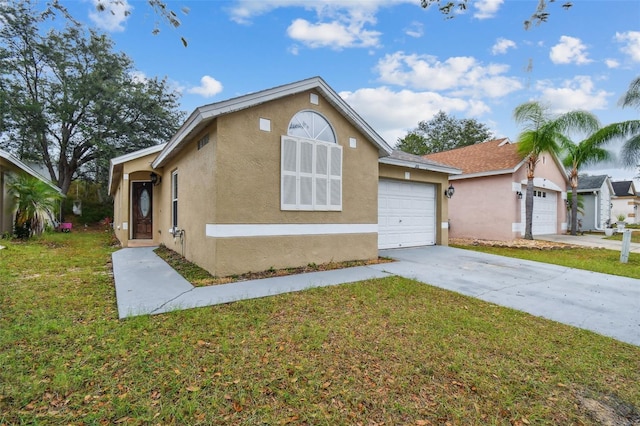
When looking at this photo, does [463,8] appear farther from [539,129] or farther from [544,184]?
[544,184]

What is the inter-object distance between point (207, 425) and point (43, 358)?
2.01 meters

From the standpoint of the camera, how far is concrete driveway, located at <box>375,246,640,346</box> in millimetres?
4320

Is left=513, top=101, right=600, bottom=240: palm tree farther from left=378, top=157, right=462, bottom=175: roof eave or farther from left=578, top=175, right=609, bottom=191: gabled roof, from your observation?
left=578, top=175, right=609, bottom=191: gabled roof

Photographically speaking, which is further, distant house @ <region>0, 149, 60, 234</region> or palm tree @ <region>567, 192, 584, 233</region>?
palm tree @ <region>567, 192, 584, 233</region>

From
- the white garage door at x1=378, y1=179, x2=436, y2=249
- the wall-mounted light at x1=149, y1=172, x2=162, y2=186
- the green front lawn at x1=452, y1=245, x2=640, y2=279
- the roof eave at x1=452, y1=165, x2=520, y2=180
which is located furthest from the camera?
the roof eave at x1=452, y1=165, x2=520, y2=180

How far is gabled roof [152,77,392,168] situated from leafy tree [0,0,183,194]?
52.1 ft

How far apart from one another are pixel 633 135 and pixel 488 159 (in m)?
6.57

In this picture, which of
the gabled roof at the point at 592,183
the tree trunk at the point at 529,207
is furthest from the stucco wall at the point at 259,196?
the gabled roof at the point at 592,183

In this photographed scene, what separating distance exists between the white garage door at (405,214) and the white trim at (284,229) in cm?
191

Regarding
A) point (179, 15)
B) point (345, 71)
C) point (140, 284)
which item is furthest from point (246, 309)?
point (345, 71)

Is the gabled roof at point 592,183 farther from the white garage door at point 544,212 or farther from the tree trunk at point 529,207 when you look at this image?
the tree trunk at point 529,207

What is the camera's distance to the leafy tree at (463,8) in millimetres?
3035

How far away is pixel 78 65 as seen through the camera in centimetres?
1984

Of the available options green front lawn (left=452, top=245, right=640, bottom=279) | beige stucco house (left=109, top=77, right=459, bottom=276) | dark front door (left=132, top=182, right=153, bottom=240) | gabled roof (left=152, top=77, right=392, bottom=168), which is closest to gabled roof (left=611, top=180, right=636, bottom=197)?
green front lawn (left=452, top=245, right=640, bottom=279)
